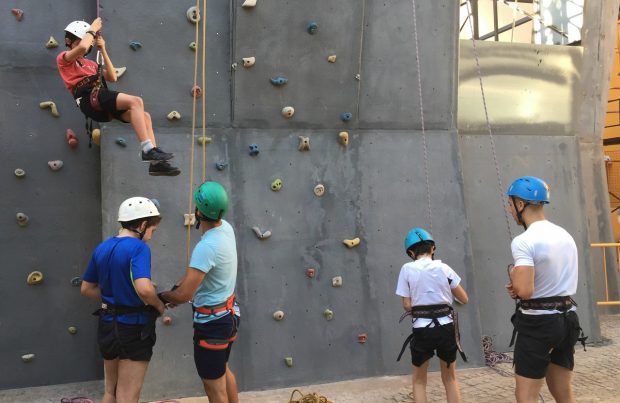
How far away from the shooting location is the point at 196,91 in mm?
4562

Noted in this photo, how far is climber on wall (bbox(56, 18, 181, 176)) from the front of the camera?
329cm

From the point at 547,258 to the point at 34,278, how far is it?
401cm

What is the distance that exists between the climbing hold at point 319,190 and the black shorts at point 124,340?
2311 mm

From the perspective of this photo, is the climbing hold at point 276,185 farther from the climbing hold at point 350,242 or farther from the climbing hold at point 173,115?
the climbing hold at point 173,115

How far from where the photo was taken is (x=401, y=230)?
4992mm

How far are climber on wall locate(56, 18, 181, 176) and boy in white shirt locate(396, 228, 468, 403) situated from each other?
161 cm

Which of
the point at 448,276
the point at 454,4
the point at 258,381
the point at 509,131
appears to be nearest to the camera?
the point at 448,276

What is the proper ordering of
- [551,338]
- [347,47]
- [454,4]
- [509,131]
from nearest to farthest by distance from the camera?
1. [551,338]
2. [347,47]
3. [454,4]
4. [509,131]

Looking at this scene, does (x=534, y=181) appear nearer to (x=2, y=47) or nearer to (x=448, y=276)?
(x=448, y=276)

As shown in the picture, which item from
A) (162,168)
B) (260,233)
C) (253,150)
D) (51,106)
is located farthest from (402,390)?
(51,106)

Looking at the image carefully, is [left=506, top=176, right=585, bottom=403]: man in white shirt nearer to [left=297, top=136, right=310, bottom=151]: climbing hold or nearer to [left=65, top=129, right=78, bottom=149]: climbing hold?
[left=297, top=136, right=310, bottom=151]: climbing hold

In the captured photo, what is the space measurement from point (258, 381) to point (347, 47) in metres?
3.01

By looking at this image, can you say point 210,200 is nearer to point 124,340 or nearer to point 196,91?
point 124,340

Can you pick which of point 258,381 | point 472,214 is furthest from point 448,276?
point 472,214
